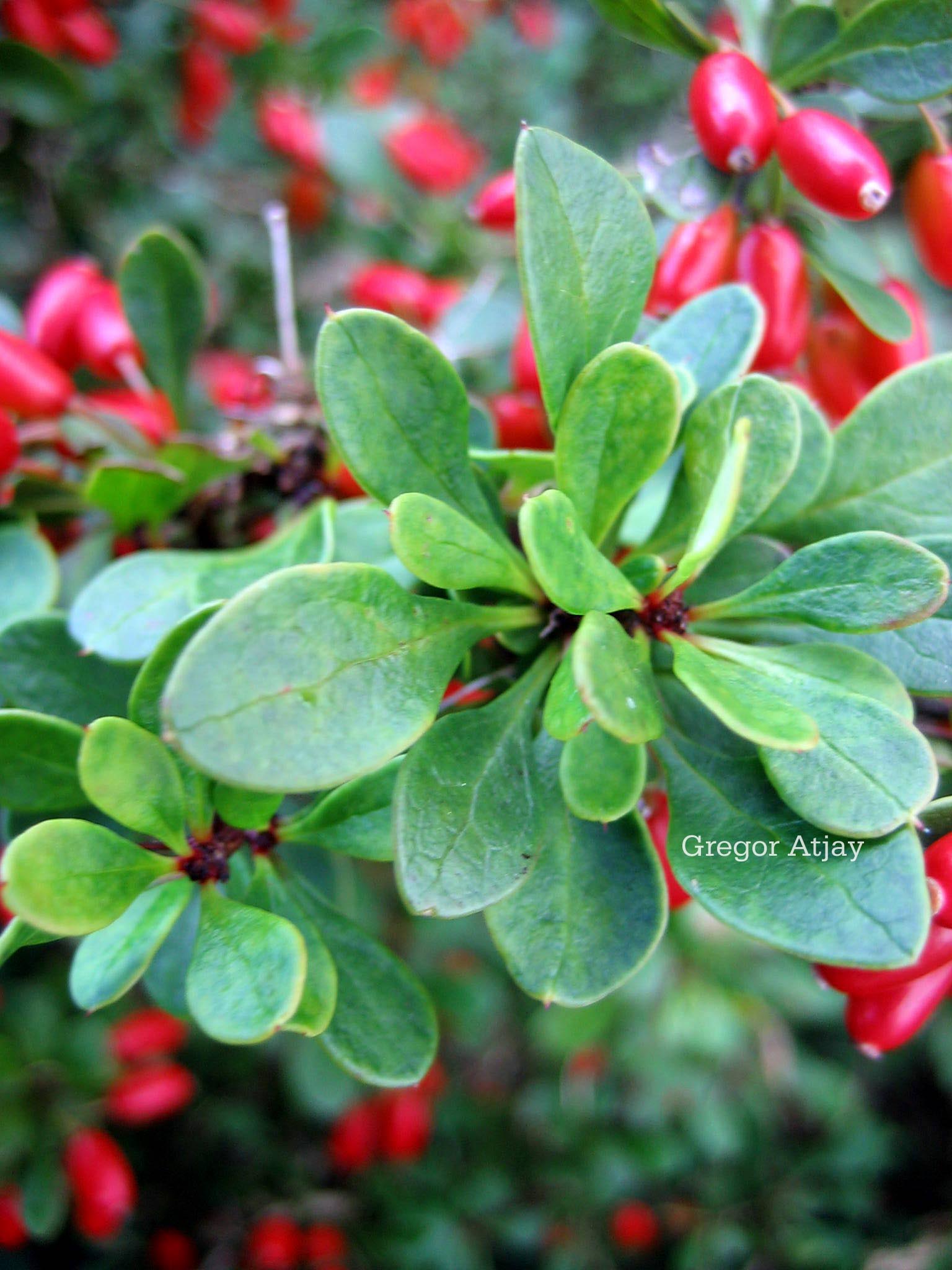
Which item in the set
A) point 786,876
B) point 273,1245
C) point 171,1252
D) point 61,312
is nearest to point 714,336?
point 786,876

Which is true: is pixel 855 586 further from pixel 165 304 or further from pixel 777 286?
pixel 165 304

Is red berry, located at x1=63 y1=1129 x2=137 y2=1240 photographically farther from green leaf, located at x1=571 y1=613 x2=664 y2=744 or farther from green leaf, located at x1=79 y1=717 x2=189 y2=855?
green leaf, located at x1=571 y1=613 x2=664 y2=744

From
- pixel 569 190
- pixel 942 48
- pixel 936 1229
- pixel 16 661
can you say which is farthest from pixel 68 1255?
pixel 942 48

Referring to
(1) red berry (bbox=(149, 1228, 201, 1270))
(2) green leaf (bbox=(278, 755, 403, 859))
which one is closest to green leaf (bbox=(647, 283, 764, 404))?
(2) green leaf (bbox=(278, 755, 403, 859))

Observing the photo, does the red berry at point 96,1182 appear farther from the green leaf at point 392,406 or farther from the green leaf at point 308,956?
the green leaf at point 392,406

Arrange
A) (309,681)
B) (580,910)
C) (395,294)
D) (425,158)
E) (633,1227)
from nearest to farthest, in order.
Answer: (309,681)
(580,910)
(395,294)
(425,158)
(633,1227)

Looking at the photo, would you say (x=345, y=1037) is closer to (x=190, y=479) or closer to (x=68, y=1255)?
(x=190, y=479)
